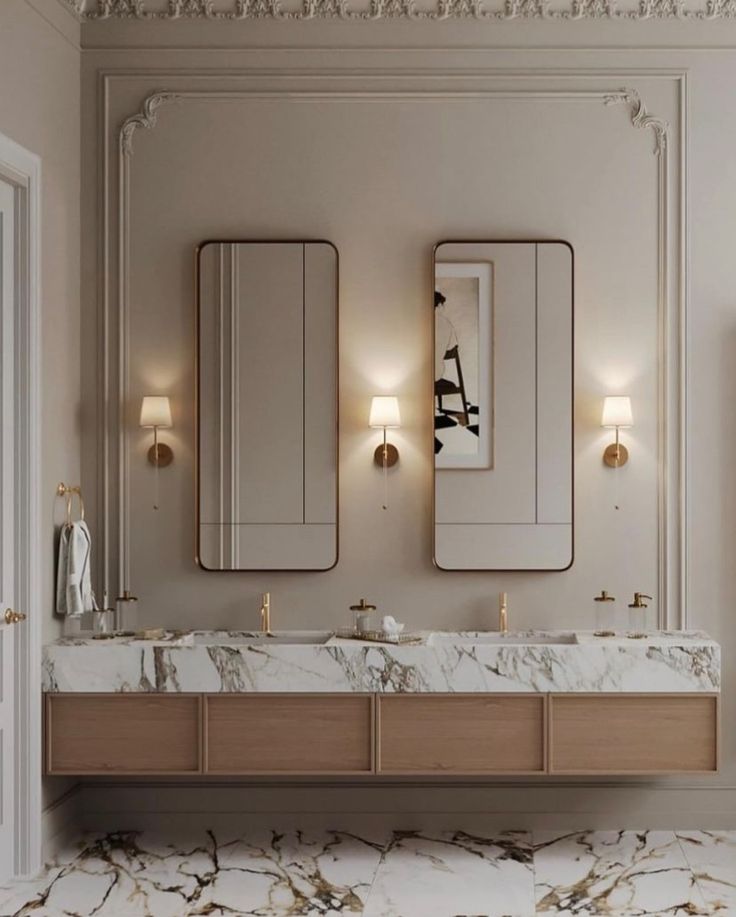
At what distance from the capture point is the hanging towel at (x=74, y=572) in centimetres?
390

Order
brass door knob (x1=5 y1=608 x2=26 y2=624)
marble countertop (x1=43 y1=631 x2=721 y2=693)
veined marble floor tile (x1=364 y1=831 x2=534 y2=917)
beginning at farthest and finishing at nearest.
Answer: marble countertop (x1=43 y1=631 x2=721 y2=693) < brass door knob (x1=5 y1=608 x2=26 y2=624) < veined marble floor tile (x1=364 y1=831 x2=534 y2=917)

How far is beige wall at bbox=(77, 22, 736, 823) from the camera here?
414 cm

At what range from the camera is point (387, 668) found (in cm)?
376

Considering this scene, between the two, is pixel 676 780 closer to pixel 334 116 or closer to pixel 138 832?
pixel 138 832

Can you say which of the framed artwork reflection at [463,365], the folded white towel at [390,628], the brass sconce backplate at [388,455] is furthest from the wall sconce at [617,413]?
the folded white towel at [390,628]

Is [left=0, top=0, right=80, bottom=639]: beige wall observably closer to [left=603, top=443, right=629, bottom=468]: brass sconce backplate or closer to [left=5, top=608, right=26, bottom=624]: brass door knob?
[left=5, top=608, right=26, bottom=624]: brass door knob

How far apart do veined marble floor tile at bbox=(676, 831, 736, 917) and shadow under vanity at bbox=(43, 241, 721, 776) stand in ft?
1.10

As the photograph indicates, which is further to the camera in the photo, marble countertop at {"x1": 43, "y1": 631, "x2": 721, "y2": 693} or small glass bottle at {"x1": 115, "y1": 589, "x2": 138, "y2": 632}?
small glass bottle at {"x1": 115, "y1": 589, "x2": 138, "y2": 632}

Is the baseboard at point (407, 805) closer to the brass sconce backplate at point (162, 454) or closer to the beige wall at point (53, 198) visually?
the beige wall at point (53, 198)

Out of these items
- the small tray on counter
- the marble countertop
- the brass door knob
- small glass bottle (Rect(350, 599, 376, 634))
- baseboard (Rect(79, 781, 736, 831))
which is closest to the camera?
the brass door knob

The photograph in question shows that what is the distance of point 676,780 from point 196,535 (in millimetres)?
1972

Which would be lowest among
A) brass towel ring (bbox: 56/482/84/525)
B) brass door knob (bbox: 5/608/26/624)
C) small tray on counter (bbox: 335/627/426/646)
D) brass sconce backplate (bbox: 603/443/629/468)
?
small tray on counter (bbox: 335/627/426/646)

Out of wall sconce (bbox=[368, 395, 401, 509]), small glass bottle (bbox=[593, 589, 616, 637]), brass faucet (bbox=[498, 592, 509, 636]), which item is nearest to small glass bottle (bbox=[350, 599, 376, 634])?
brass faucet (bbox=[498, 592, 509, 636])

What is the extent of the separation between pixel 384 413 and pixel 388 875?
1.57 m
